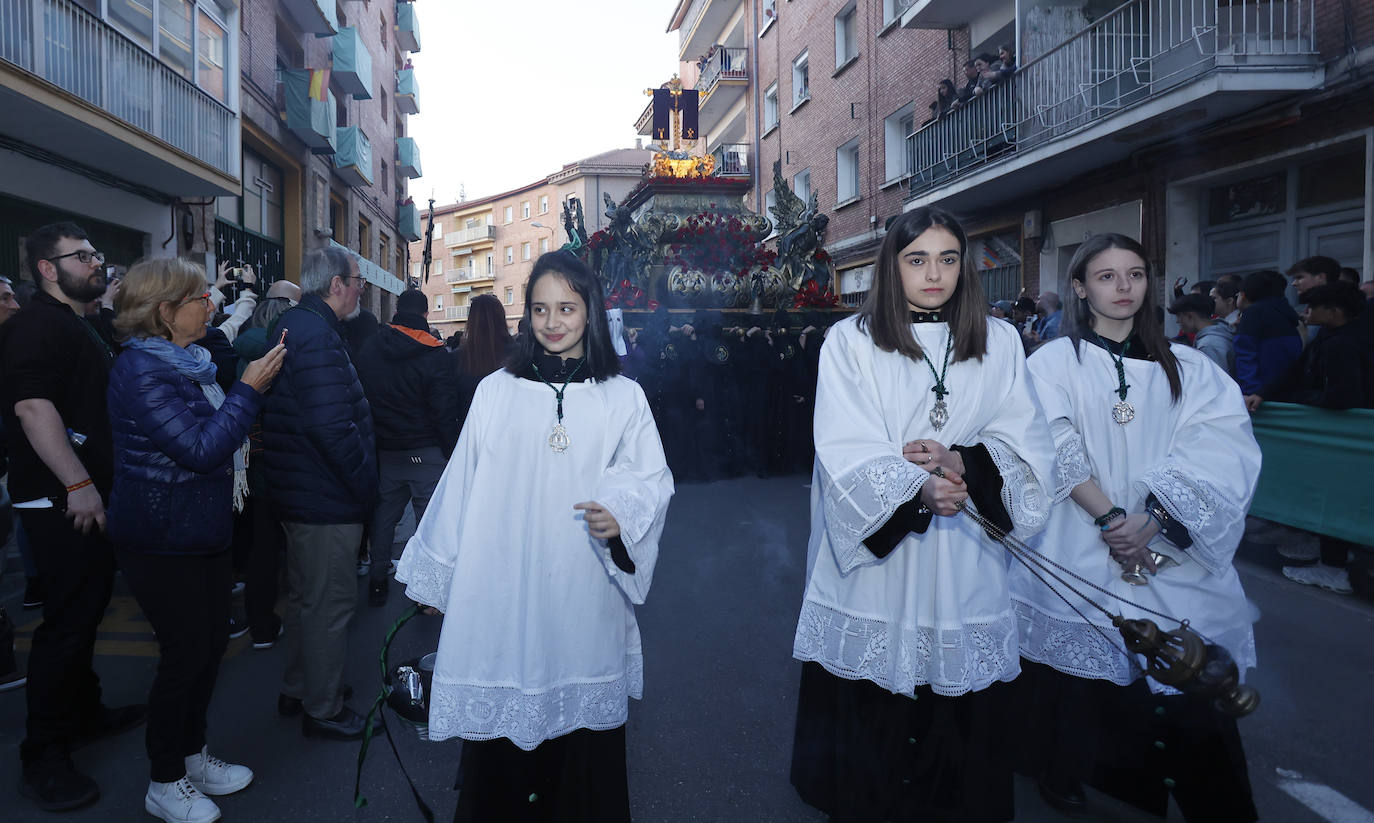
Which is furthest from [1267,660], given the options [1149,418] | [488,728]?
[488,728]

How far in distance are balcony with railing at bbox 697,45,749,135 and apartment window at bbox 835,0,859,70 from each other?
6311mm

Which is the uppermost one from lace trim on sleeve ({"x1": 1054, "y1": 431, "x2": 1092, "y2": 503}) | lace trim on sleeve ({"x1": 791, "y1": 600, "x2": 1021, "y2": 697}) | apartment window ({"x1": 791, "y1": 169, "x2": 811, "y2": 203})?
apartment window ({"x1": 791, "y1": 169, "x2": 811, "y2": 203})

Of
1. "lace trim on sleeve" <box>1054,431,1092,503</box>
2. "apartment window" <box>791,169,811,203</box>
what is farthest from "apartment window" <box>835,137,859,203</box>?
"lace trim on sleeve" <box>1054,431,1092,503</box>

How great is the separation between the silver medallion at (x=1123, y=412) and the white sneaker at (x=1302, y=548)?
4.24 meters

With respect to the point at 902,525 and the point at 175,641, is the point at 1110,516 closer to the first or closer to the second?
the point at 902,525

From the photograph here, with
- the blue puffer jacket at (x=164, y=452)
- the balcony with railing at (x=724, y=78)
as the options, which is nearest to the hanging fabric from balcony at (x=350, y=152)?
the balcony with railing at (x=724, y=78)

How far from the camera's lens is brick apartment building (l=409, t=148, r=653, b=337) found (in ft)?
162

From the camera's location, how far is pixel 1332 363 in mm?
5641

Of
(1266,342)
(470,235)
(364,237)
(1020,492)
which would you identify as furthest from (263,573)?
(470,235)

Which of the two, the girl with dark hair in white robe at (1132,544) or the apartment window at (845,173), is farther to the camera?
the apartment window at (845,173)

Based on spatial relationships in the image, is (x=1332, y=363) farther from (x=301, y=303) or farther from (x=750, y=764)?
(x=301, y=303)

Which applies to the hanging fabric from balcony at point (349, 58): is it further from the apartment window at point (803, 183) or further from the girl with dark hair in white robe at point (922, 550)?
the girl with dark hair in white robe at point (922, 550)

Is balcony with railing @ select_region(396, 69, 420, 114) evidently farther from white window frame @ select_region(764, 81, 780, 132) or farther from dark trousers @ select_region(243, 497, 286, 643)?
dark trousers @ select_region(243, 497, 286, 643)

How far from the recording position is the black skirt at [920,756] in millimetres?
2582
